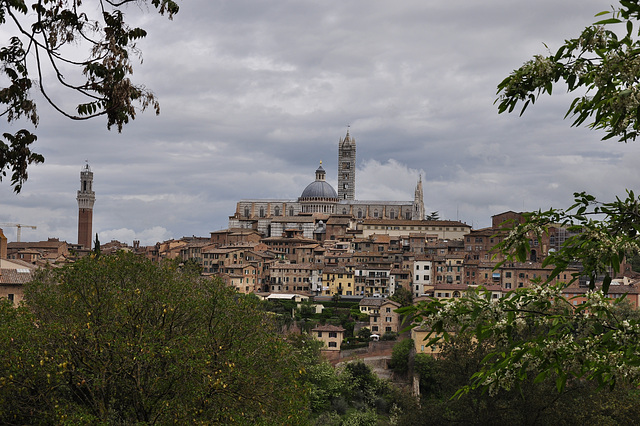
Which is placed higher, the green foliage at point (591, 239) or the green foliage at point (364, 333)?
the green foliage at point (591, 239)

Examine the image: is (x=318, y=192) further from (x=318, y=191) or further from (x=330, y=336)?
(x=330, y=336)

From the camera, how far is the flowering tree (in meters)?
4.41

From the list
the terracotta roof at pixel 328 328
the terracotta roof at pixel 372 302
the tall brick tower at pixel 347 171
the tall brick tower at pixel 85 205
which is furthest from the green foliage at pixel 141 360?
the tall brick tower at pixel 347 171

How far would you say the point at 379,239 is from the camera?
75750 mm

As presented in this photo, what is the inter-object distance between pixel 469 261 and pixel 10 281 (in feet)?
139

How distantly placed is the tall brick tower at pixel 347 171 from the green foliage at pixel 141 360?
120 metres

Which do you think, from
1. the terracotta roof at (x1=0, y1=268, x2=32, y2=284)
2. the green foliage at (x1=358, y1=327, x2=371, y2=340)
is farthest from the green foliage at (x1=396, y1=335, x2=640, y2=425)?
the green foliage at (x1=358, y1=327, x2=371, y2=340)

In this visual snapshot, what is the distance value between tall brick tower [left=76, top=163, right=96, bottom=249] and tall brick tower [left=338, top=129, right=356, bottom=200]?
51.8 m

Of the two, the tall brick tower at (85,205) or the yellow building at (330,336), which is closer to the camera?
the yellow building at (330,336)

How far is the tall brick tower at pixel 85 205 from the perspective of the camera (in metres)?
95.6

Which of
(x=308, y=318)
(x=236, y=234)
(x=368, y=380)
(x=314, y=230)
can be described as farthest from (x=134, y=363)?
(x=314, y=230)

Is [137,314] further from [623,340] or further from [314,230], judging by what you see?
[314,230]

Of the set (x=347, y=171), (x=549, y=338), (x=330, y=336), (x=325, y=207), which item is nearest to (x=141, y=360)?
(x=549, y=338)

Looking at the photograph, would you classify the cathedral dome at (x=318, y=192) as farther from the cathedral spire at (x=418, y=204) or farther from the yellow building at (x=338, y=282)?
the yellow building at (x=338, y=282)
